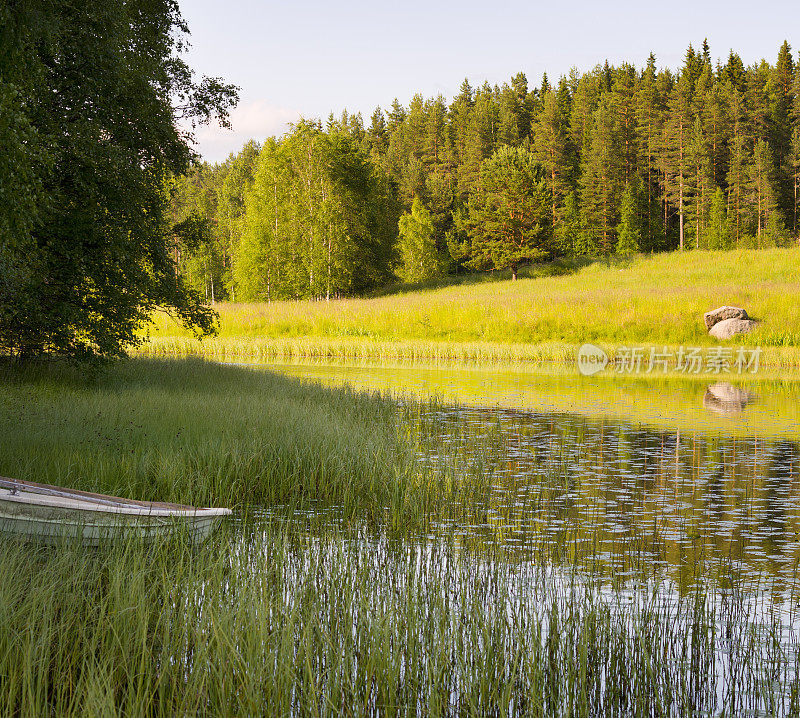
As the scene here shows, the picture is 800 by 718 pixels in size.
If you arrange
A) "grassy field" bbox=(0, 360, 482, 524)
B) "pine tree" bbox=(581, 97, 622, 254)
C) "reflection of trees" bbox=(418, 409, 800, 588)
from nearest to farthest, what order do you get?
"reflection of trees" bbox=(418, 409, 800, 588) < "grassy field" bbox=(0, 360, 482, 524) < "pine tree" bbox=(581, 97, 622, 254)

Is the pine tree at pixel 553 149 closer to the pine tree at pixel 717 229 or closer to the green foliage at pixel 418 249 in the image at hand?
the pine tree at pixel 717 229

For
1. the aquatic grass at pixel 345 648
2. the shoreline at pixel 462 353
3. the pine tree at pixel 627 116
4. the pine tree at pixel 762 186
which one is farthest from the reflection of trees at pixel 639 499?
the pine tree at pixel 627 116

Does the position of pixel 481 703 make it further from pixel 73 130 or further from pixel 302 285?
pixel 302 285

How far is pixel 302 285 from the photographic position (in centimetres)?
5794

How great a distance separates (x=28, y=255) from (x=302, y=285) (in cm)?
4788

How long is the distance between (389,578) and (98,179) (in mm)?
10180

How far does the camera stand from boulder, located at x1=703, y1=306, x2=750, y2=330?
3184cm

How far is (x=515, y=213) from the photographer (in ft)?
218

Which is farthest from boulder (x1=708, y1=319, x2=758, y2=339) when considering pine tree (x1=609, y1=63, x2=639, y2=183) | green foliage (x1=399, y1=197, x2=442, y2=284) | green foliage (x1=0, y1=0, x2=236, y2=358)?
pine tree (x1=609, y1=63, x2=639, y2=183)

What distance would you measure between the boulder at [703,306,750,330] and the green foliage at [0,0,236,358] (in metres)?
23.4

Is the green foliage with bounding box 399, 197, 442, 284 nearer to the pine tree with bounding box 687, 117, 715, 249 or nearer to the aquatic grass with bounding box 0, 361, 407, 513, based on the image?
the pine tree with bounding box 687, 117, 715, 249

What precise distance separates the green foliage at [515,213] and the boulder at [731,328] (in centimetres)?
3401

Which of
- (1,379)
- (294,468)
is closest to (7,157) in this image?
(294,468)

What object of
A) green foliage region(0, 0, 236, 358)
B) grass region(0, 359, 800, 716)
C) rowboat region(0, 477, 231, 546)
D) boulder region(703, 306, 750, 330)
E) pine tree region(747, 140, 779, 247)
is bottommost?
grass region(0, 359, 800, 716)
